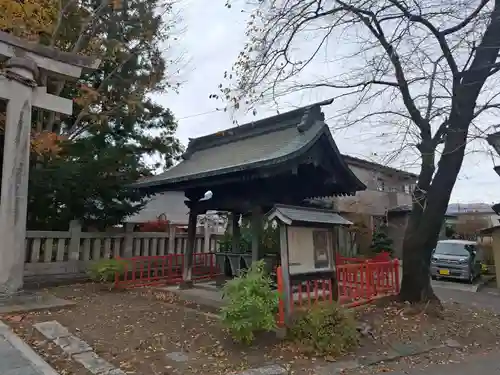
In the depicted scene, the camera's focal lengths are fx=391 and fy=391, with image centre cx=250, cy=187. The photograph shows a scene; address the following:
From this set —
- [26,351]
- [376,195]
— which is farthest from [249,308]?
[376,195]

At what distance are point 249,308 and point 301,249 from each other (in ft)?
5.77

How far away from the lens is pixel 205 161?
1121cm

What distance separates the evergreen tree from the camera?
38.7ft

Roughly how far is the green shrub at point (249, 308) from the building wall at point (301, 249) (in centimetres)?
80

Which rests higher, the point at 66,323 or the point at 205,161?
the point at 205,161

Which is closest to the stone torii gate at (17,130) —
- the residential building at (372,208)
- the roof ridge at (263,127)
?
the roof ridge at (263,127)

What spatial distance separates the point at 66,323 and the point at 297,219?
4.57m

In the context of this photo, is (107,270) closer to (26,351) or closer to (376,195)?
(26,351)

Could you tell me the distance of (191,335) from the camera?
22.5 feet

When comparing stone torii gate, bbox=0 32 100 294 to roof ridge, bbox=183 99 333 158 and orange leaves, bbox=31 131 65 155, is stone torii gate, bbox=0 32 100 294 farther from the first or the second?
roof ridge, bbox=183 99 333 158

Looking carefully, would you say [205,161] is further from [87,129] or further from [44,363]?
[44,363]

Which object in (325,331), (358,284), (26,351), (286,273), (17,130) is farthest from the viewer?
(358,284)

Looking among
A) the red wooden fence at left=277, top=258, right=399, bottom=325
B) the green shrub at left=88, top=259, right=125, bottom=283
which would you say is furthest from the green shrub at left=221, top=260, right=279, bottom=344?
the green shrub at left=88, top=259, right=125, bottom=283

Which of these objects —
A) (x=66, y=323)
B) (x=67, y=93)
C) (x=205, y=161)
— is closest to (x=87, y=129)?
(x=67, y=93)
